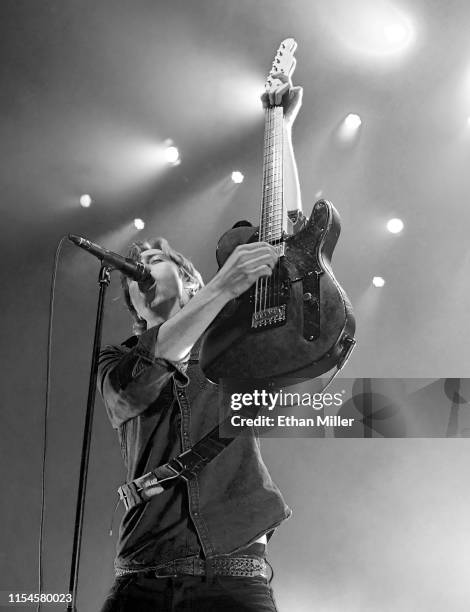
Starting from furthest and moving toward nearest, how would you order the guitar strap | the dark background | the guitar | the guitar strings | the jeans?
the dark background
the guitar strings
the guitar
the guitar strap
the jeans

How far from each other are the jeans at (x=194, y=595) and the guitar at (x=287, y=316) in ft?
1.49

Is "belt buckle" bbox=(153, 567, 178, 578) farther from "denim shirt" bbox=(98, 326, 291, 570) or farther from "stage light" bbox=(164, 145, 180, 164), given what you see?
"stage light" bbox=(164, 145, 180, 164)

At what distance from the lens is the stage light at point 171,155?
112 inches

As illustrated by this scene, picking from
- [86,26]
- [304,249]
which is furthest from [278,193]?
[86,26]

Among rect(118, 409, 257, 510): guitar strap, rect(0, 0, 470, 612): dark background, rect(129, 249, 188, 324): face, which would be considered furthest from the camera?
rect(0, 0, 470, 612): dark background

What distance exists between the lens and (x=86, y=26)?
9.71 feet

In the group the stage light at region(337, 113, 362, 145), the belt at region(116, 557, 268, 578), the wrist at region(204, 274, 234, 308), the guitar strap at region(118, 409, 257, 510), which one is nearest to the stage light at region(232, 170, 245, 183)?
the stage light at region(337, 113, 362, 145)

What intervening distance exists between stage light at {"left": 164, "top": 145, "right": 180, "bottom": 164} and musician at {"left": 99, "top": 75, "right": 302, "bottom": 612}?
127cm

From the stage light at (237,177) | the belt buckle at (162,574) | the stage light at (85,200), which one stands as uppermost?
the stage light at (237,177)

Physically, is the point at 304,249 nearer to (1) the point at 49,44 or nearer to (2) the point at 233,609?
(2) the point at 233,609

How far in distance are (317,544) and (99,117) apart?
1.80 m

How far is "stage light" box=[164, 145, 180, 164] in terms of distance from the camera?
2.85 meters

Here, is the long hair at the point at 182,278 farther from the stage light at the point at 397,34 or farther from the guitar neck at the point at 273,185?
the stage light at the point at 397,34

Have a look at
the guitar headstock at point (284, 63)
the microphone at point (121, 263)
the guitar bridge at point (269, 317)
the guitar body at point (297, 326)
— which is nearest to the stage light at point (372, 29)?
the guitar headstock at point (284, 63)
